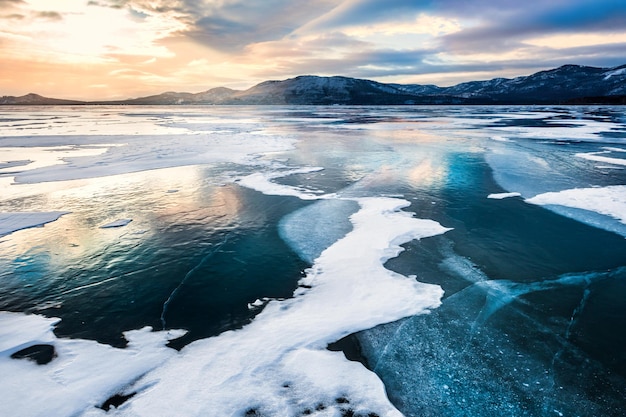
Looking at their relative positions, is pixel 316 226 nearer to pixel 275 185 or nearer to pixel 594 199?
pixel 275 185

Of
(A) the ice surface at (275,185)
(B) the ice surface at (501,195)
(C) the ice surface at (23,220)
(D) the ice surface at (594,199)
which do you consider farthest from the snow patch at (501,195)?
(C) the ice surface at (23,220)

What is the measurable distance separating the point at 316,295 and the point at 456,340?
1.95 m

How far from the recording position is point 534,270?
6.04 m

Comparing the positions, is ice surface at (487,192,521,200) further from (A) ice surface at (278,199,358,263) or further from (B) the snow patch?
(A) ice surface at (278,199,358,263)

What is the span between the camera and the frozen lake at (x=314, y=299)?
12.1 feet

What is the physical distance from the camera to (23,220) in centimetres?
847

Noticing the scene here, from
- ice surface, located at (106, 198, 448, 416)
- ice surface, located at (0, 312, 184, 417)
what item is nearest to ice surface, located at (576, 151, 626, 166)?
ice surface, located at (106, 198, 448, 416)

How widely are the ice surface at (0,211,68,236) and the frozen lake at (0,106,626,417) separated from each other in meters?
0.06

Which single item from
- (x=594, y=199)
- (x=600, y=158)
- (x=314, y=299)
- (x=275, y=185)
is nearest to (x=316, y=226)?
(x=314, y=299)

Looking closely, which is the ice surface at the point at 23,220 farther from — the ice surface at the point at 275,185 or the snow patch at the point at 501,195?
the snow patch at the point at 501,195

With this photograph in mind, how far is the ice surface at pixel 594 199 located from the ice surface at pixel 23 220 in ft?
37.6

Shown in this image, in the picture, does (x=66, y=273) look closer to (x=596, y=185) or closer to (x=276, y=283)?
(x=276, y=283)

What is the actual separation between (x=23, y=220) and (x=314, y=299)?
23.8 ft

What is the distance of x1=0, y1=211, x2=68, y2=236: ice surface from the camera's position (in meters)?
8.00
